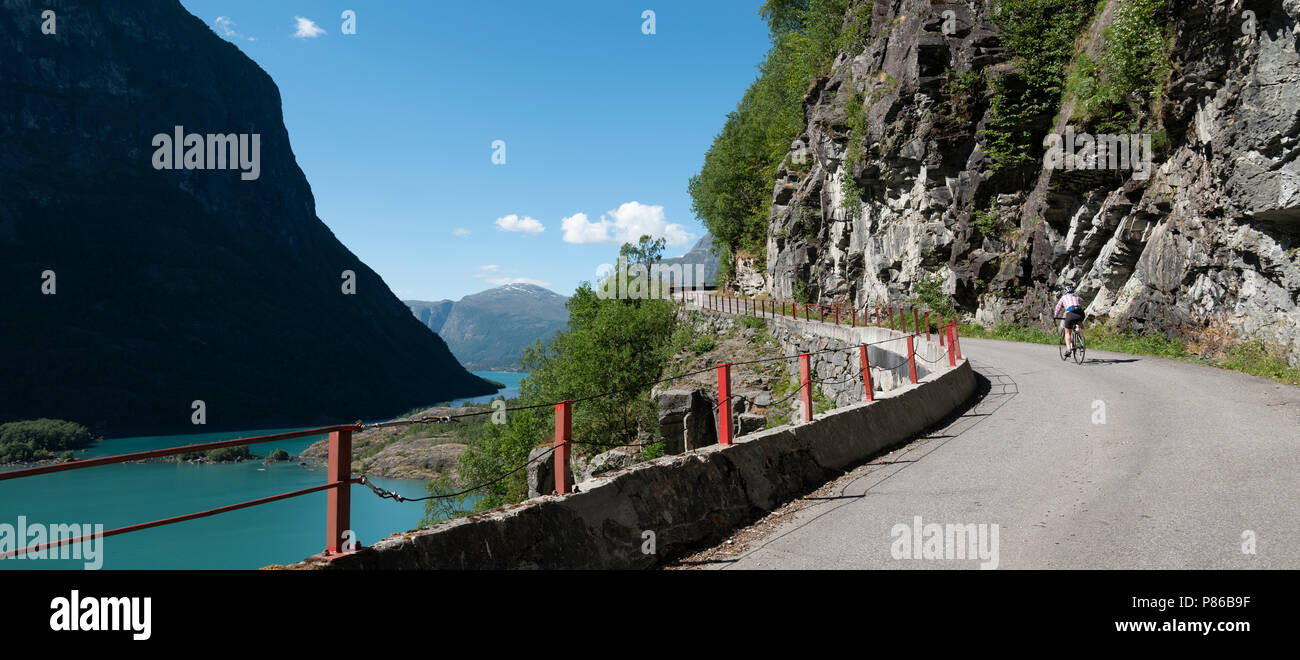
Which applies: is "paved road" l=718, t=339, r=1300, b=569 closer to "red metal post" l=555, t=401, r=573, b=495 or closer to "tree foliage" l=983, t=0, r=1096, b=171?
"red metal post" l=555, t=401, r=573, b=495

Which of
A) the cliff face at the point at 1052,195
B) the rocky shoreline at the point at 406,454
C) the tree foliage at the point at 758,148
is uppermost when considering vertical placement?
the tree foliage at the point at 758,148

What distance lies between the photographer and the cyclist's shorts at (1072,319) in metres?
17.4

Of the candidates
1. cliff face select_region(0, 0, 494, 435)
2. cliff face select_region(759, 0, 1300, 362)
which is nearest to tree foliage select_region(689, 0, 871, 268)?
cliff face select_region(759, 0, 1300, 362)

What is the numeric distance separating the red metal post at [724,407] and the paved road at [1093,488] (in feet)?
3.66

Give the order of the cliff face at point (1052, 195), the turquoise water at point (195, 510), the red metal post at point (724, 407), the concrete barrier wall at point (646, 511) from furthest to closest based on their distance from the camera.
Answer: the turquoise water at point (195, 510) → the cliff face at point (1052, 195) → the red metal post at point (724, 407) → the concrete barrier wall at point (646, 511)

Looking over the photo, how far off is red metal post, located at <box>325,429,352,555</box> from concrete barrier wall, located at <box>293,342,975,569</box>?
0.52 feet

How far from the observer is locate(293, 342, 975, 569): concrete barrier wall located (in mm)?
4219

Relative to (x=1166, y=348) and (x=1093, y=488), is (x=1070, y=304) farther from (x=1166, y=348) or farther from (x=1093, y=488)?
(x=1093, y=488)

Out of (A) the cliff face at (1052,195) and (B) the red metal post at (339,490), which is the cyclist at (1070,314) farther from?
(B) the red metal post at (339,490)

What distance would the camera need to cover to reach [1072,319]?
17.5m

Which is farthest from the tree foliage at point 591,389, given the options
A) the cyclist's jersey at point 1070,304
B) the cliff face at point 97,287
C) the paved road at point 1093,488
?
the cliff face at point 97,287

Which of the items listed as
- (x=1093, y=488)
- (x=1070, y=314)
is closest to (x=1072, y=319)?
(x=1070, y=314)

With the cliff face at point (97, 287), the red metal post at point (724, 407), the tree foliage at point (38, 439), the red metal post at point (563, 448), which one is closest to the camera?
the red metal post at point (563, 448)
